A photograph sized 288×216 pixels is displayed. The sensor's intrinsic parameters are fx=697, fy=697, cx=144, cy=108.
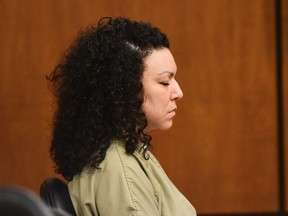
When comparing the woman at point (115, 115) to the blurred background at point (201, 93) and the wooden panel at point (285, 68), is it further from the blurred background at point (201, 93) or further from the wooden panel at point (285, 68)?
the wooden panel at point (285, 68)

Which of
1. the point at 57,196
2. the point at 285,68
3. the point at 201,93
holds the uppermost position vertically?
the point at 285,68

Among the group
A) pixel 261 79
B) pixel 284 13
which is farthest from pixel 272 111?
pixel 284 13

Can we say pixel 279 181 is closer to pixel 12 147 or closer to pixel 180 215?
pixel 12 147

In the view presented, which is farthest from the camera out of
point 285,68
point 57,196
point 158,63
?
point 285,68

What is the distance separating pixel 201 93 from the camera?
11.0ft

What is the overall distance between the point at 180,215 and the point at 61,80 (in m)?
0.46

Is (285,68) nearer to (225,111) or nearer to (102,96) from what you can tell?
(225,111)

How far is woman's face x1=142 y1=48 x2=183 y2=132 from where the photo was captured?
1752mm

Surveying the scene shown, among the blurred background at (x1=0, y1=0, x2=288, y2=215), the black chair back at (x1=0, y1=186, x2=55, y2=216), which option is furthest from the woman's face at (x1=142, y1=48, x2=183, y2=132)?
the blurred background at (x1=0, y1=0, x2=288, y2=215)

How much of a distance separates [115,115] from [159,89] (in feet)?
0.48

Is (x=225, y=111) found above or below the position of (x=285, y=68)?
below

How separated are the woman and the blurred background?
4.92 ft

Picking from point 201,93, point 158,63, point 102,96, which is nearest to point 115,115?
point 102,96

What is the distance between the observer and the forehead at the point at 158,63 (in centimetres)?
175
